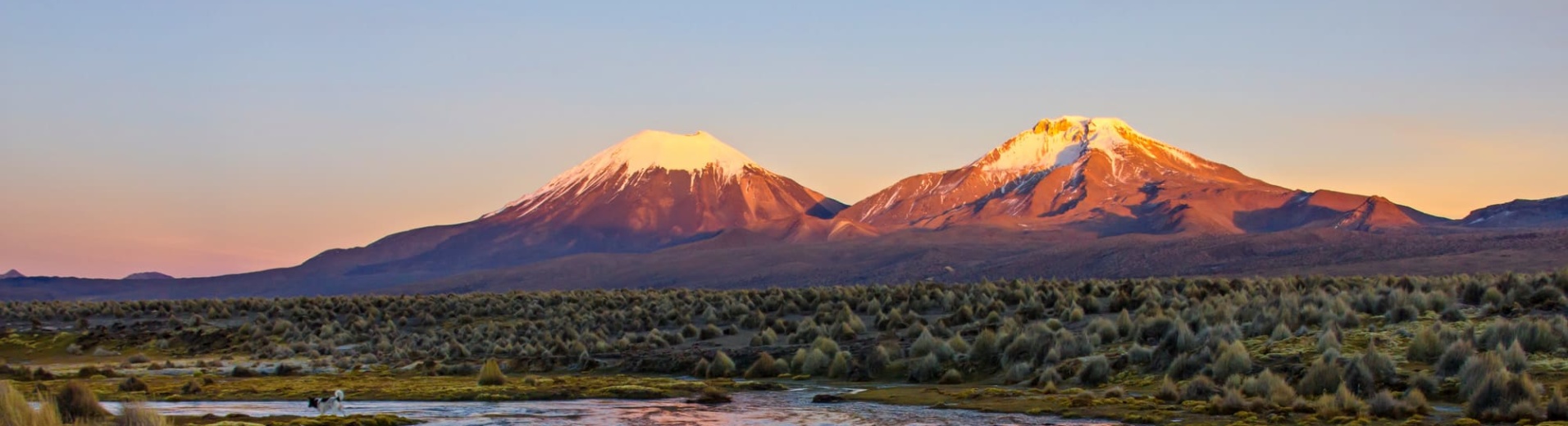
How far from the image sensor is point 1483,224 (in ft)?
502

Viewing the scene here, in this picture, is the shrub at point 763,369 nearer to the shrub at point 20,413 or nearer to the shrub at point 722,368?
the shrub at point 722,368

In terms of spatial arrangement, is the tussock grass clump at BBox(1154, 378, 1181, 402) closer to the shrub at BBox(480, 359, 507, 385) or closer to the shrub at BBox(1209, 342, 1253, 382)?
the shrub at BBox(1209, 342, 1253, 382)

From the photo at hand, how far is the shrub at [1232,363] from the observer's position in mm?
24422

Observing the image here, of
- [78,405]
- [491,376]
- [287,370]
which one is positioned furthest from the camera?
[287,370]

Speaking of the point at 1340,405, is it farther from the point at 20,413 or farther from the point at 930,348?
the point at 20,413

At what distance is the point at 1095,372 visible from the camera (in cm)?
2714

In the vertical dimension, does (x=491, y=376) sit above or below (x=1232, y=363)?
above

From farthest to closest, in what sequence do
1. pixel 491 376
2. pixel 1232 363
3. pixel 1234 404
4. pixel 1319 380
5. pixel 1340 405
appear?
pixel 491 376
pixel 1232 363
pixel 1319 380
pixel 1234 404
pixel 1340 405

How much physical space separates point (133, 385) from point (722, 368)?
12.8m

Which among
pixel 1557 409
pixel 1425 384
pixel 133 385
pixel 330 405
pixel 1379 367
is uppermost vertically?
pixel 133 385

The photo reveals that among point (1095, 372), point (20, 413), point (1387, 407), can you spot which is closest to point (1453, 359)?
point (1387, 407)

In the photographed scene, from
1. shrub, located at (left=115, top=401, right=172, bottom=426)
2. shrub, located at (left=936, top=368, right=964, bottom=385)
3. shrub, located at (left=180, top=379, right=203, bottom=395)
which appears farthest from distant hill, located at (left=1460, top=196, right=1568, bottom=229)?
shrub, located at (left=115, top=401, right=172, bottom=426)

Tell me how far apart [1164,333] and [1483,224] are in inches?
5442

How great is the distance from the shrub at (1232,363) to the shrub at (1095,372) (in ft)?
8.20
